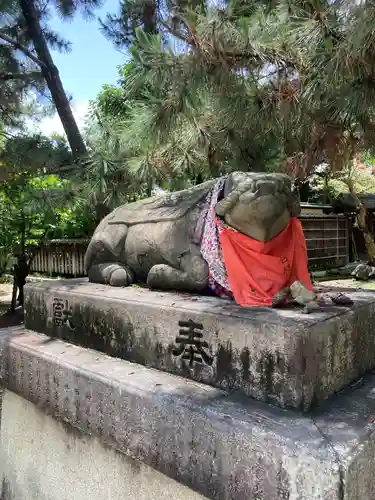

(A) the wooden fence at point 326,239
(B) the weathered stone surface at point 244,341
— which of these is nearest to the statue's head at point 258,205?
(B) the weathered stone surface at point 244,341

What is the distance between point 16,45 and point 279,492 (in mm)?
7053

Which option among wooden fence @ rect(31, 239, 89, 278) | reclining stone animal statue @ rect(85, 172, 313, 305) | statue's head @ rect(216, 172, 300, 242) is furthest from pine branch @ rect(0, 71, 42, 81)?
statue's head @ rect(216, 172, 300, 242)

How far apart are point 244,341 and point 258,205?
0.70m

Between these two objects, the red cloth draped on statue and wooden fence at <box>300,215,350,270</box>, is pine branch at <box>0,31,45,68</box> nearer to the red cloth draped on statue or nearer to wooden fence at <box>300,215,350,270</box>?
the red cloth draped on statue

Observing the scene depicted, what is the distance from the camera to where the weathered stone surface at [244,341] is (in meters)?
1.70

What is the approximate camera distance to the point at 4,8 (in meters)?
5.60

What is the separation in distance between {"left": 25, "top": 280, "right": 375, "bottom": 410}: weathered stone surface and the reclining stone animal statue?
0.16 metres

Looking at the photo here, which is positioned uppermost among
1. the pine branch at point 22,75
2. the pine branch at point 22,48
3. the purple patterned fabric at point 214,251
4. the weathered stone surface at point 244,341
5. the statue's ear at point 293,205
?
the pine branch at point 22,48

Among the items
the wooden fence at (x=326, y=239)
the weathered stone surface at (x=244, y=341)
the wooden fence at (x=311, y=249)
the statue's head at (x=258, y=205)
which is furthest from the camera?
the wooden fence at (x=326, y=239)

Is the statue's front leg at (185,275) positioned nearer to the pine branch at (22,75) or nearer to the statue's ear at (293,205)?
the statue's ear at (293,205)

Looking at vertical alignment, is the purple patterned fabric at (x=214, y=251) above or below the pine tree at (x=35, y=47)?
below

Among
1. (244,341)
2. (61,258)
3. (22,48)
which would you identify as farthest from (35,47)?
(244,341)

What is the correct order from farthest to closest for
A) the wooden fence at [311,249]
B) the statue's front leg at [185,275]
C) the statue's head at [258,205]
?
the wooden fence at [311,249] → the statue's front leg at [185,275] → the statue's head at [258,205]

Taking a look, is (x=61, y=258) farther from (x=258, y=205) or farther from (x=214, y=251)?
→ (x=258, y=205)
